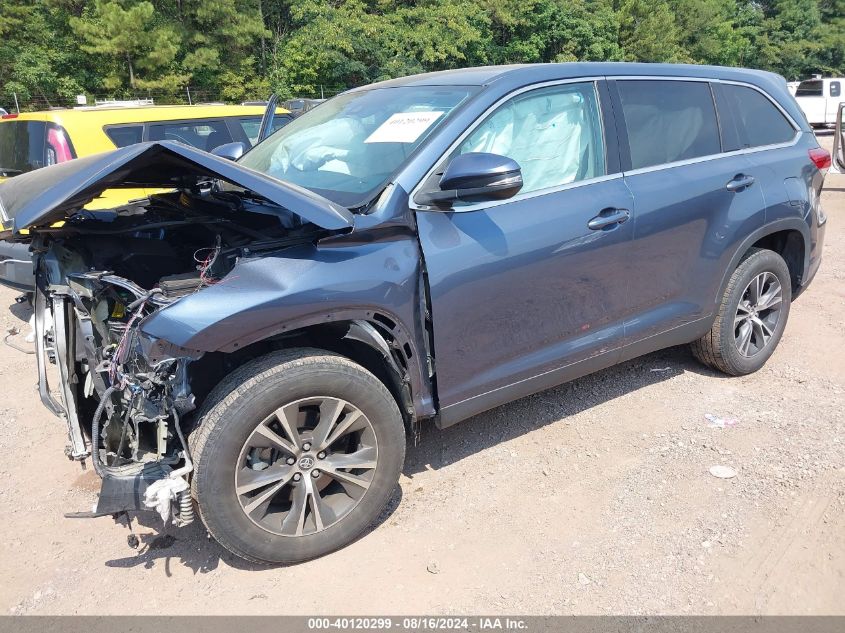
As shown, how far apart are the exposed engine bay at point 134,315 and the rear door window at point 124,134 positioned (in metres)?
3.15

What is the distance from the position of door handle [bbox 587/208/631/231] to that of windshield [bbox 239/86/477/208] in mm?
855

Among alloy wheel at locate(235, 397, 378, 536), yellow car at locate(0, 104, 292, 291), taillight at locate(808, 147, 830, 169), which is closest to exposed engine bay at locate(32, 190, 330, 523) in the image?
alloy wheel at locate(235, 397, 378, 536)

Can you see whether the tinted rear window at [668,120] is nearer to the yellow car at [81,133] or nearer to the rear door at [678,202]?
the rear door at [678,202]

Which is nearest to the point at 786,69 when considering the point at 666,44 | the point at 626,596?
the point at 666,44

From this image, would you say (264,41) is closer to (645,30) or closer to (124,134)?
(645,30)

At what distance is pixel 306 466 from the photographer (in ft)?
8.86

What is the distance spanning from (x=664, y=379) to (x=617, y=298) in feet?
4.03

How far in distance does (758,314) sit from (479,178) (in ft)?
8.72

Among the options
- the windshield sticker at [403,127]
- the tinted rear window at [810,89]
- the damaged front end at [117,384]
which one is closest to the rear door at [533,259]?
the windshield sticker at [403,127]

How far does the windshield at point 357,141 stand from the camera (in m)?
3.00

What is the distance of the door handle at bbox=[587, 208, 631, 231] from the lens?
3256 millimetres

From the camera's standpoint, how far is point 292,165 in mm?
3463

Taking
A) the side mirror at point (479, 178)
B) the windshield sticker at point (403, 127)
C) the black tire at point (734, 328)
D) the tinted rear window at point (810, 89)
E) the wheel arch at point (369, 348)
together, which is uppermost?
the windshield sticker at point (403, 127)

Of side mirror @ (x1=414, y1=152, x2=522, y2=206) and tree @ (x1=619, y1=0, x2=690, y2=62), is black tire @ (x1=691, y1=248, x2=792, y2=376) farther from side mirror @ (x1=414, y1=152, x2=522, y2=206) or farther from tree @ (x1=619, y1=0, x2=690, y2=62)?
tree @ (x1=619, y1=0, x2=690, y2=62)
